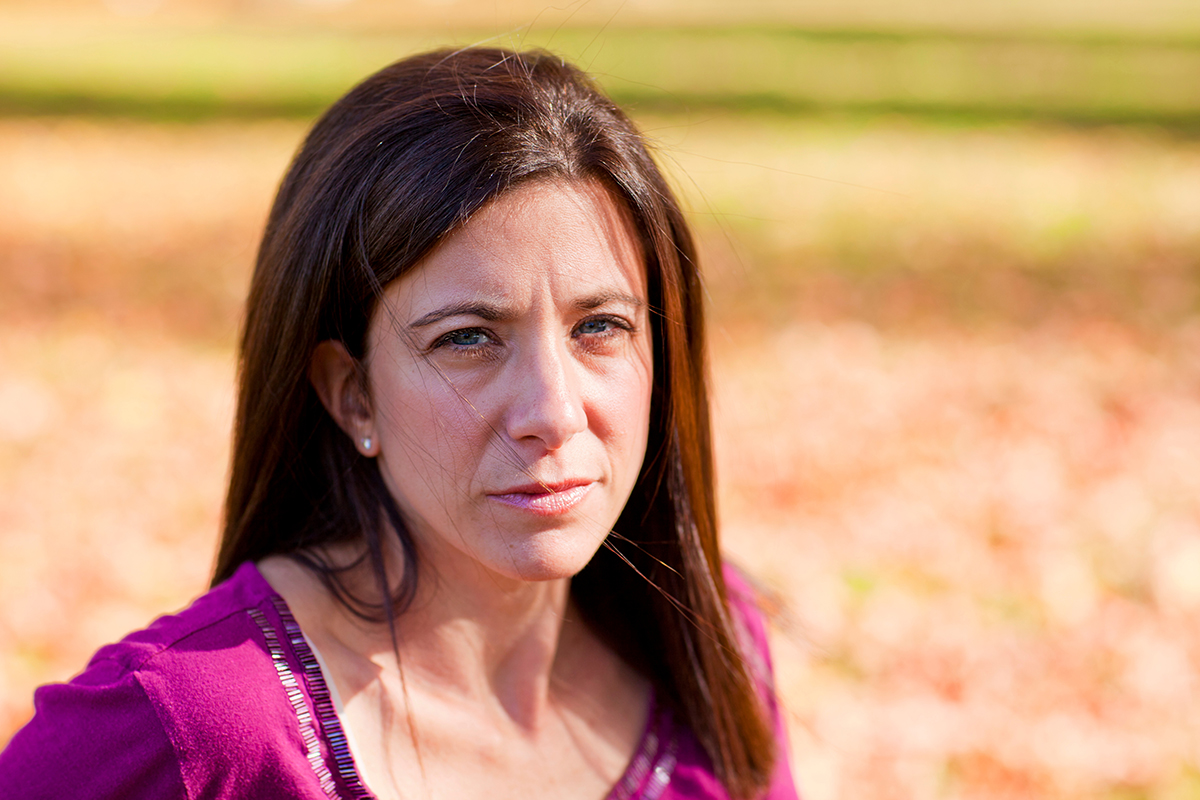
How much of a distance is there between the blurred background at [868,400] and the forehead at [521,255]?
0.93 ft

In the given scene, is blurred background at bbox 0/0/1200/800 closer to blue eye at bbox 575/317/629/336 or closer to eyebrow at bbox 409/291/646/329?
blue eye at bbox 575/317/629/336

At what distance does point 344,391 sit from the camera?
6.53ft

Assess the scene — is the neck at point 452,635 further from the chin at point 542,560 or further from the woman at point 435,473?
the chin at point 542,560

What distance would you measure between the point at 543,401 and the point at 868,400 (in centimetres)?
506

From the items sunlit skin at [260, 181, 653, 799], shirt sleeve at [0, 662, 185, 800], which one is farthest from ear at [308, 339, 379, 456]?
shirt sleeve at [0, 662, 185, 800]

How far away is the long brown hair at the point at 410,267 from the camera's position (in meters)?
1.81

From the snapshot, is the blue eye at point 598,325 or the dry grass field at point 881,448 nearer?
the blue eye at point 598,325

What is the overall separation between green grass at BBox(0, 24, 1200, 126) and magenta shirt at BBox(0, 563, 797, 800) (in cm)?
1287

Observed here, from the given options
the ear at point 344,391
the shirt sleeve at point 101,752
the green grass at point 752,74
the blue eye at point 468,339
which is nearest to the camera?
the shirt sleeve at point 101,752

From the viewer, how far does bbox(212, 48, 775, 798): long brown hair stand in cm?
181

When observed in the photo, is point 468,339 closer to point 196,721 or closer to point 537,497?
point 537,497

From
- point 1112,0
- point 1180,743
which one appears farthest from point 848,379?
point 1112,0

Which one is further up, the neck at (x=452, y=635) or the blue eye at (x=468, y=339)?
the blue eye at (x=468, y=339)

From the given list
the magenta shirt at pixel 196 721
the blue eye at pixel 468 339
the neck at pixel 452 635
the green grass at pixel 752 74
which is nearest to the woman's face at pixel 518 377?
the blue eye at pixel 468 339
